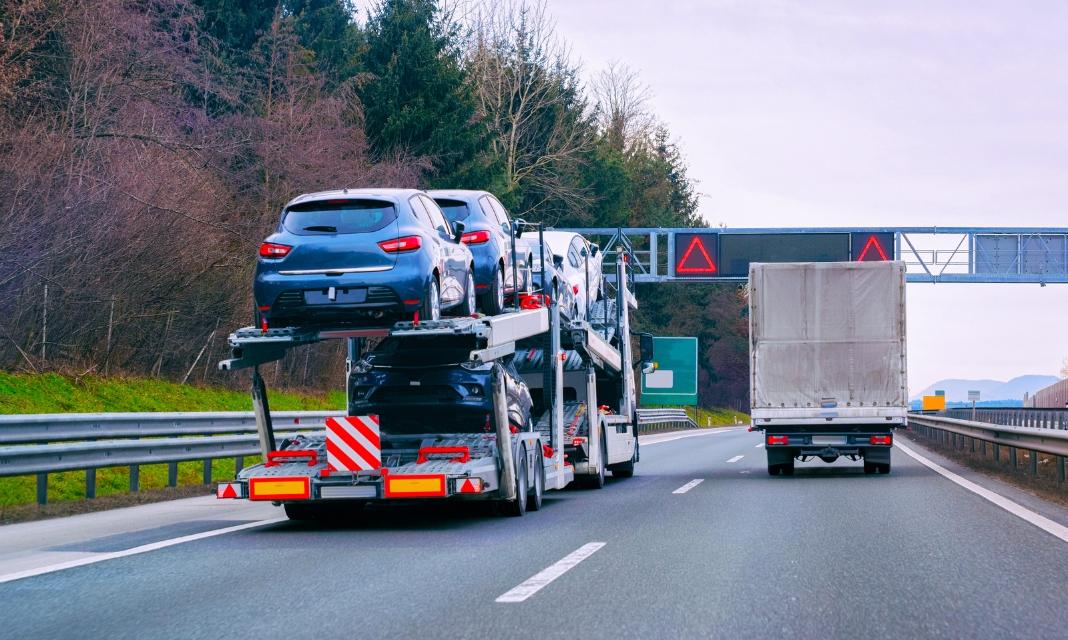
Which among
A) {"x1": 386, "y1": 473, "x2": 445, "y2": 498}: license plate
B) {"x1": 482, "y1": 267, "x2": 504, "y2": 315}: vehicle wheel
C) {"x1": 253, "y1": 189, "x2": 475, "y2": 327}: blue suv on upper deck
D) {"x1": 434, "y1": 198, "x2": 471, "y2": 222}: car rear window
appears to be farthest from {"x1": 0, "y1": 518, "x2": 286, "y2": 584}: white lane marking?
{"x1": 434, "y1": 198, "x2": 471, "y2": 222}: car rear window

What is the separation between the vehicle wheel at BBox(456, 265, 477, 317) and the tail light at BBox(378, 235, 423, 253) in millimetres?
1288

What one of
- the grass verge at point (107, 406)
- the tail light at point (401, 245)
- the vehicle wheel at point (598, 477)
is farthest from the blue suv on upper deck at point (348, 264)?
the vehicle wheel at point (598, 477)

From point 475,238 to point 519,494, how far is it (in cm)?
292

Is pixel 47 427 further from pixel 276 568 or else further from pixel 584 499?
pixel 584 499

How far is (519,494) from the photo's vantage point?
1247cm

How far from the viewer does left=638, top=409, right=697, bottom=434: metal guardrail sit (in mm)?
47263

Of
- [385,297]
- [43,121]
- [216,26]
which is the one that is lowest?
[385,297]

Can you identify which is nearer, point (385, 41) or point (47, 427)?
point (47, 427)

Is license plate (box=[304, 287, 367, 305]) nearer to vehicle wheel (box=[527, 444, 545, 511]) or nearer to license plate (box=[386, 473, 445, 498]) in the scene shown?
license plate (box=[386, 473, 445, 498])

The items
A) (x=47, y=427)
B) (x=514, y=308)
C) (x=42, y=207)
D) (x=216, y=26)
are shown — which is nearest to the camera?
(x=47, y=427)

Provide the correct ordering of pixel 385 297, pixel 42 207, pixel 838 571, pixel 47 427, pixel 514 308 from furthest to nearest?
1. pixel 42 207
2. pixel 514 308
3. pixel 47 427
4. pixel 385 297
5. pixel 838 571

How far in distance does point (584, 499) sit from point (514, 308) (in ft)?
8.87

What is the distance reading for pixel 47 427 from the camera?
1256cm

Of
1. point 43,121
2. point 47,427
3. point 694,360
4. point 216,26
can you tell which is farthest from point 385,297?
point 694,360
